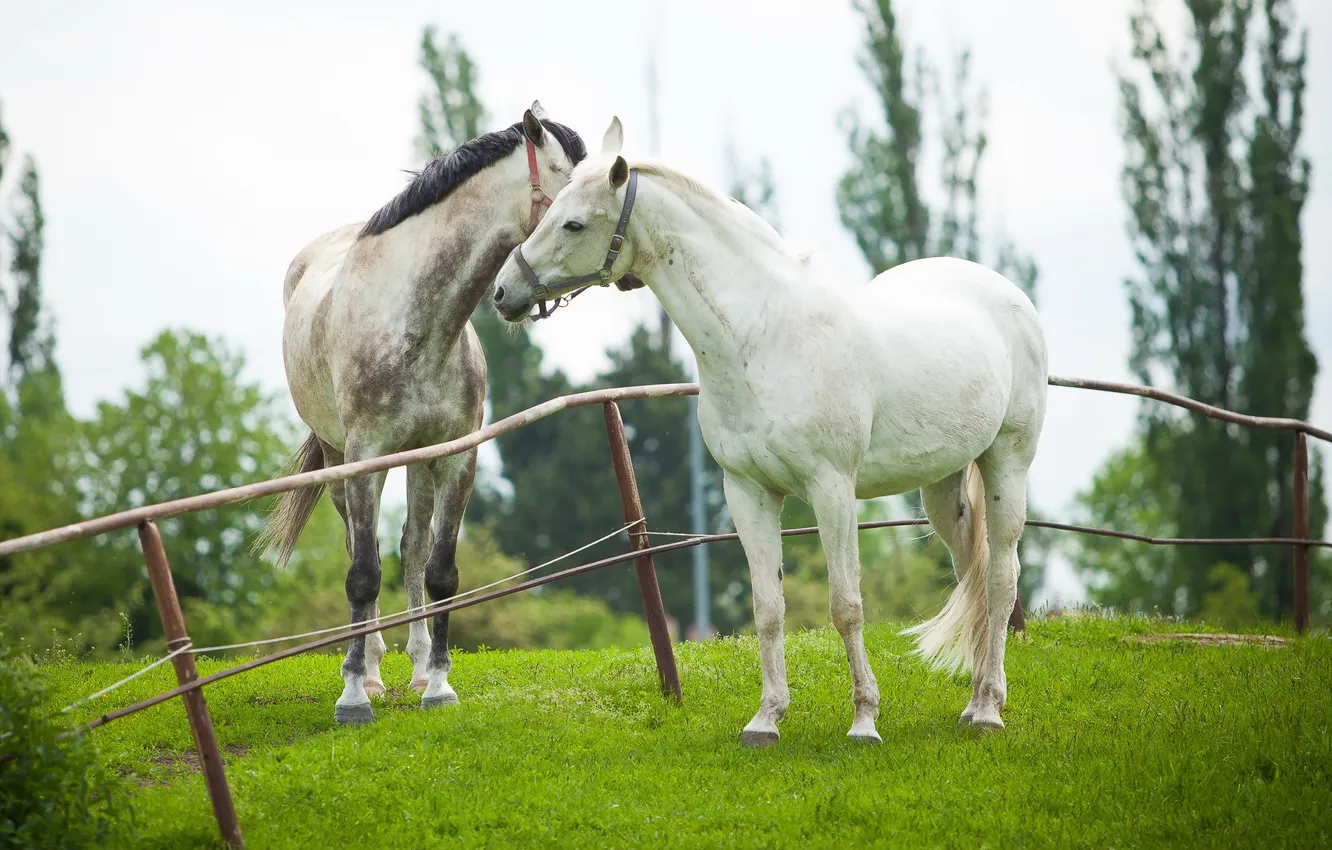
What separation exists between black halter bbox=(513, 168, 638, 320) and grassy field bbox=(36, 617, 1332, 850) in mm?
1887

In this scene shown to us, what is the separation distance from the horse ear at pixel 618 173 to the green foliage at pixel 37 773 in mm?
2655

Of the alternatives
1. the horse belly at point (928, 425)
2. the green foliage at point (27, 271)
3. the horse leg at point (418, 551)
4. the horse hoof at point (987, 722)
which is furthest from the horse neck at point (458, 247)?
the green foliage at point (27, 271)

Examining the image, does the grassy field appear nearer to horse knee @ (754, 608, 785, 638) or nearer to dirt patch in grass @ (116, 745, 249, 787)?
dirt patch in grass @ (116, 745, 249, 787)

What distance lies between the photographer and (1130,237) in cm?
2416

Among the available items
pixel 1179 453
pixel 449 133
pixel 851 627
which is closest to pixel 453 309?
pixel 851 627

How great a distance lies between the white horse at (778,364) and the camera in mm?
4852

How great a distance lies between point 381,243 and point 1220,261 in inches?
840

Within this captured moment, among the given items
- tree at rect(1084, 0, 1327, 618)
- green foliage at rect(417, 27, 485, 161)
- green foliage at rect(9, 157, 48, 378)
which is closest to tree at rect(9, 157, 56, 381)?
green foliage at rect(9, 157, 48, 378)

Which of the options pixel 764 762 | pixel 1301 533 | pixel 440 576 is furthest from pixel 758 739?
pixel 1301 533

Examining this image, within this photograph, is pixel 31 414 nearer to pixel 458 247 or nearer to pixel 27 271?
pixel 27 271

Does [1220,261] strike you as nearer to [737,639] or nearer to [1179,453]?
[1179,453]

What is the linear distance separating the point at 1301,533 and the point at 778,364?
15.4 feet

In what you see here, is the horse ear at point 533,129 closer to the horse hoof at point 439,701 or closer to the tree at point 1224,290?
the horse hoof at point 439,701

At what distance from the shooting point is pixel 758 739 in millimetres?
5027
